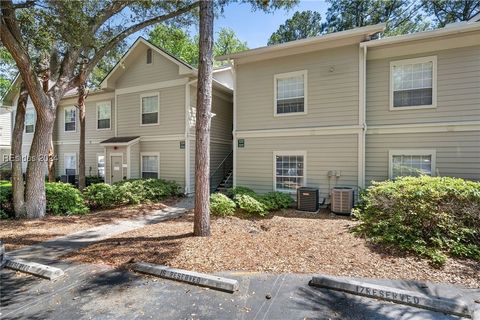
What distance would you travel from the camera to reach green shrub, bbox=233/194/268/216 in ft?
26.7

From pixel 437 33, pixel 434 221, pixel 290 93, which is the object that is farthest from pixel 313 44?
pixel 434 221

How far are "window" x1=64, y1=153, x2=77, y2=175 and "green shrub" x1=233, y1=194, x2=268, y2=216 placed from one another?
1269cm

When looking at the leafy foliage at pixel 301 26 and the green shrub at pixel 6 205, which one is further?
the leafy foliage at pixel 301 26

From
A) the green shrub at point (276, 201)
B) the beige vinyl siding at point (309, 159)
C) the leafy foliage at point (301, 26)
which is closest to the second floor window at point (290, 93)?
the beige vinyl siding at point (309, 159)

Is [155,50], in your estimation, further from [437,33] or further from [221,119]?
[437,33]

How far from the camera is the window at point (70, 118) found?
16469mm

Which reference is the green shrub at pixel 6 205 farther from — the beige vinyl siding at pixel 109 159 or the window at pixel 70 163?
the window at pixel 70 163

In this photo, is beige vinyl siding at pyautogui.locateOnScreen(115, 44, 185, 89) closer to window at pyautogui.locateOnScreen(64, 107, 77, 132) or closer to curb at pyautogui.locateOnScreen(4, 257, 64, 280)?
window at pyautogui.locateOnScreen(64, 107, 77, 132)

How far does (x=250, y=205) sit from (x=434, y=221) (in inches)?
177

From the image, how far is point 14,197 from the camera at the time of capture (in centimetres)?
812

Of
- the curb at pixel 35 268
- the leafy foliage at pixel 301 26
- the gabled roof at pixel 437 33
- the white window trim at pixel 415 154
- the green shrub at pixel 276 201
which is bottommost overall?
the curb at pixel 35 268

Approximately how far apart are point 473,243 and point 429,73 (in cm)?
582

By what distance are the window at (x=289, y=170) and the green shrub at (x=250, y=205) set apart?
212 cm

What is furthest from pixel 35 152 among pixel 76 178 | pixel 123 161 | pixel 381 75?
pixel 381 75
